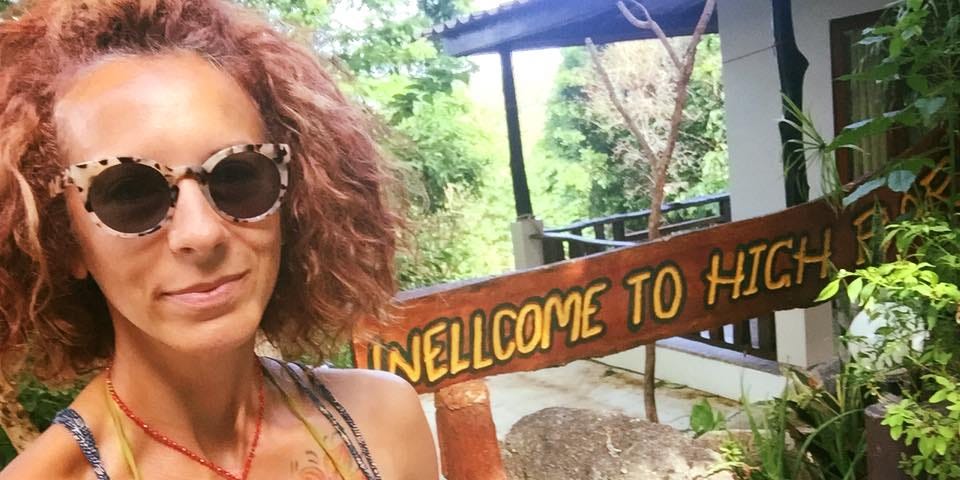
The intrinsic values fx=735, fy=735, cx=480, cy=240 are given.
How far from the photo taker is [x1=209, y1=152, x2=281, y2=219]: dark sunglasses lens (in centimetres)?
74

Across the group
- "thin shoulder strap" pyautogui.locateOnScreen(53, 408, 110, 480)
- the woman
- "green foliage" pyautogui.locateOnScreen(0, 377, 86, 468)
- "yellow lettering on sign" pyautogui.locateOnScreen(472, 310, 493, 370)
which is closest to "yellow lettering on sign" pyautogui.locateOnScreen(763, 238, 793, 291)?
"yellow lettering on sign" pyautogui.locateOnScreen(472, 310, 493, 370)

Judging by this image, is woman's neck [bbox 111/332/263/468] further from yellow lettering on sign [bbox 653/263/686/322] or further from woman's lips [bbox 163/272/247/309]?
yellow lettering on sign [bbox 653/263/686/322]

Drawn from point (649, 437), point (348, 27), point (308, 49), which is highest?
point (348, 27)

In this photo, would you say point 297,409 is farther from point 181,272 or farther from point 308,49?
point 308,49

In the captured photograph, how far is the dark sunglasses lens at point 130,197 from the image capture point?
70cm

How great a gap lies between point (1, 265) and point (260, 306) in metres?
0.27

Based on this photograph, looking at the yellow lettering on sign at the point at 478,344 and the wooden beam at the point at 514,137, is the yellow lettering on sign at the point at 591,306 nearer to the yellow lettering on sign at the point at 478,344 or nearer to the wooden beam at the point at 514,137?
the yellow lettering on sign at the point at 478,344

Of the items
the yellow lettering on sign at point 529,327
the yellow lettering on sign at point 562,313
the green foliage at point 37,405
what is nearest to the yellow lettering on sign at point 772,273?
the yellow lettering on sign at point 562,313

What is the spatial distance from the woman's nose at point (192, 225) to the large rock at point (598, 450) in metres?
1.66

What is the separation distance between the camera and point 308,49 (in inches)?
35.6

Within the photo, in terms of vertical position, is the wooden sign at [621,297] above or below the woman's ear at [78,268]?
below

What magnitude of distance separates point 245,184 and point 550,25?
4.13 meters

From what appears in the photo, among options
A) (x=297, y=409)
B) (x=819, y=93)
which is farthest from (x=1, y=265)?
(x=819, y=93)

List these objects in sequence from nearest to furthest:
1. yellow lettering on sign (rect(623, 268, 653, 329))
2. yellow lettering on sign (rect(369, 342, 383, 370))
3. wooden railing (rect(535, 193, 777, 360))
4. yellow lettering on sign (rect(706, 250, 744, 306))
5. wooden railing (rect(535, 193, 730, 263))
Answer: yellow lettering on sign (rect(369, 342, 383, 370)) < yellow lettering on sign (rect(623, 268, 653, 329)) < yellow lettering on sign (rect(706, 250, 744, 306)) < wooden railing (rect(535, 193, 777, 360)) < wooden railing (rect(535, 193, 730, 263))
